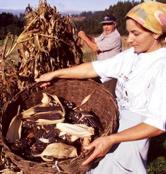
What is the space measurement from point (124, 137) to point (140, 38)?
672mm

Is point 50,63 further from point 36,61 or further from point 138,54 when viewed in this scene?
point 138,54

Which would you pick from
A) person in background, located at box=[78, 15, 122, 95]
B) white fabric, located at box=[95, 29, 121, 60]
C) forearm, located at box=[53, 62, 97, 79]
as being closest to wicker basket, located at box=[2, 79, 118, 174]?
forearm, located at box=[53, 62, 97, 79]

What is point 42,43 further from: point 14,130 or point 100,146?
point 100,146

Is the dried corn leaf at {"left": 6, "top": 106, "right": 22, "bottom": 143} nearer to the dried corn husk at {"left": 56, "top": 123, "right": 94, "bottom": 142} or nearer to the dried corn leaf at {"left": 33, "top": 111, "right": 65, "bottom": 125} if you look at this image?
the dried corn leaf at {"left": 33, "top": 111, "right": 65, "bottom": 125}

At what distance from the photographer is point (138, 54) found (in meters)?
3.34

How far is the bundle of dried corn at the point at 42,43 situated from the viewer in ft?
13.6

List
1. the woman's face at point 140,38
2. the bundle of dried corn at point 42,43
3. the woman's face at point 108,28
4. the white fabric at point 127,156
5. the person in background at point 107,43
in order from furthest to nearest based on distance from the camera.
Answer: the woman's face at point 108,28 < the person in background at point 107,43 < the bundle of dried corn at point 42,43 < the white fabric at point 127,156 < the woman's face at point 140,38

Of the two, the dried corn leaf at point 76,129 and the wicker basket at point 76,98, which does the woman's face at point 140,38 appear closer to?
the wicker basket at point 76,98

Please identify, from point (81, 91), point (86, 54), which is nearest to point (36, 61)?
point (81, 91)

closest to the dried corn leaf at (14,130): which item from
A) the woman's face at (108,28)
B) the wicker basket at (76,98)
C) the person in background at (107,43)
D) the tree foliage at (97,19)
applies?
the wicker basket at (76,98)

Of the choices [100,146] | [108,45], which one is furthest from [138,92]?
[108,45]

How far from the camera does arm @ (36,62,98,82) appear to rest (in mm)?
3828

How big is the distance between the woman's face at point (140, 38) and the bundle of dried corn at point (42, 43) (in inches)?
44.7

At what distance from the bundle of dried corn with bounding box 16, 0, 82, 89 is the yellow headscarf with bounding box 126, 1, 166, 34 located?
1.20 meters
